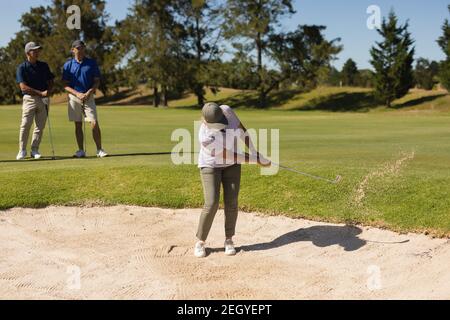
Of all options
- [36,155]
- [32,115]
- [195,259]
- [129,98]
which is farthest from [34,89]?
[129,98]

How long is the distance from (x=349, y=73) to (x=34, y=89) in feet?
234

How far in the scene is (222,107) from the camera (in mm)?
7020

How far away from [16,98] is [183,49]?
4319 centimetres

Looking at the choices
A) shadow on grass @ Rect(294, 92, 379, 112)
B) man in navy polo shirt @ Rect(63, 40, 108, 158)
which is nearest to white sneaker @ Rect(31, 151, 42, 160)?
man in navy polo shirt @ Rect(63, 40, 108, 158)

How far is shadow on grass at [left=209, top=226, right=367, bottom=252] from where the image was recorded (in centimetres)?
748

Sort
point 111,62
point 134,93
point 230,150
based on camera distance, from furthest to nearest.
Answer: point 134,93 → point 111,62 → point 230,150

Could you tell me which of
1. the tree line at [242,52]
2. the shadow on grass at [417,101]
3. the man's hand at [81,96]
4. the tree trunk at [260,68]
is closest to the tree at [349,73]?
the tree line at [242,52]

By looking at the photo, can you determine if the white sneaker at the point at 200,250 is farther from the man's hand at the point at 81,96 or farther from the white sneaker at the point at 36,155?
the white sneaker at the point at 36,155

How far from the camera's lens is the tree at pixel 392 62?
52.6 metres

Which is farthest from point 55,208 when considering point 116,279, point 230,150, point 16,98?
point 16,98

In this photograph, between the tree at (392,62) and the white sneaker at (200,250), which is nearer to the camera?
the white sneaker at (200,250)

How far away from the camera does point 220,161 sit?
7.04 meters

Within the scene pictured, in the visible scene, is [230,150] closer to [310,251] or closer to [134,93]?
[310,251]

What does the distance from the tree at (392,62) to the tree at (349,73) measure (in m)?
21.6
